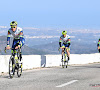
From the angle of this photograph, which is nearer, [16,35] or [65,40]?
[16,35]

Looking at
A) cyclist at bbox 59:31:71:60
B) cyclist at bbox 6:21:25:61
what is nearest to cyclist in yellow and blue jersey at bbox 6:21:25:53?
cyclist at bbox 6:21:25:61

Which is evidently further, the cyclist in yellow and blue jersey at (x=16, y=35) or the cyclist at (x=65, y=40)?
the cyclist at (x=65, y=40)

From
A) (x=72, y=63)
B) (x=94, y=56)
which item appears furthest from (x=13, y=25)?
(x=94, y=56)

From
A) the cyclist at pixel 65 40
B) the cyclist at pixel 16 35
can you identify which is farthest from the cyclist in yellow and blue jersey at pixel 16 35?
the cyclist at pixel 65 40

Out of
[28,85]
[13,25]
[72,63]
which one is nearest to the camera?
[28,85]

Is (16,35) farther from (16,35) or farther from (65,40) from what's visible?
(65,40)

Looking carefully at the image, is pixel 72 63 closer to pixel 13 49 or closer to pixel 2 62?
pixel 2 62

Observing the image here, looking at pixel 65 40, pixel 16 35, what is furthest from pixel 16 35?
pixel 65 40

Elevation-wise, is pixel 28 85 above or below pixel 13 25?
below

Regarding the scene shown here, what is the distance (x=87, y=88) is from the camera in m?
10.8

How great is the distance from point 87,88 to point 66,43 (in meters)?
9.91

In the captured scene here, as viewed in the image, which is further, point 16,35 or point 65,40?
point 65,40

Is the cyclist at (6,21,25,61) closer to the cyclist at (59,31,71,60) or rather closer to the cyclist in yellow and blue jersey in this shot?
the cyclist in yellow and blue jersey

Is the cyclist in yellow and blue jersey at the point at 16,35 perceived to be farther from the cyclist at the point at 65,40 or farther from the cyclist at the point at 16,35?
the cyclist at the point at 65,40
